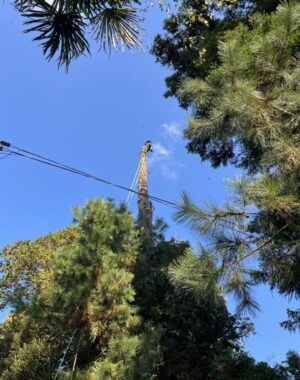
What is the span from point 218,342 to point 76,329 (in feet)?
8.87

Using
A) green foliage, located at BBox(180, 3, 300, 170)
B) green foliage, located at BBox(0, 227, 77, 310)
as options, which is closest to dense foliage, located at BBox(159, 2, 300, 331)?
green foliage, located at BBox(180, 3, 300, 170)

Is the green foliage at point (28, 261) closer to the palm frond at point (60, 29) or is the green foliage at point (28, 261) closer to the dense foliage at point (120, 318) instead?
the dense foliage at point (120, 318)

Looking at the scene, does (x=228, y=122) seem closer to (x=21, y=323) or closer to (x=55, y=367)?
(x=55, y=367)

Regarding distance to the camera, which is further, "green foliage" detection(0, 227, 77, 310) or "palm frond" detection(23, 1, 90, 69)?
"green foliage" detection(0, 227, 77, 310)

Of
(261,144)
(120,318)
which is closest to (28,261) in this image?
(120,318)

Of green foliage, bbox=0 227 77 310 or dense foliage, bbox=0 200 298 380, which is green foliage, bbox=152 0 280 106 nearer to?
dense foliage, bbox=0 200 298 380

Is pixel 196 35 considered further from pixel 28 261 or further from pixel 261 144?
pixel 28 261

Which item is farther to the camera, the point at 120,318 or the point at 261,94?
the point at 120,318

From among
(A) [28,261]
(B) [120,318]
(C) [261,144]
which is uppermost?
(A) [28,261]

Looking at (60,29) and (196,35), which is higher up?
(196,35)

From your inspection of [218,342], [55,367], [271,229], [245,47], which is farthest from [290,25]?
[55,367]

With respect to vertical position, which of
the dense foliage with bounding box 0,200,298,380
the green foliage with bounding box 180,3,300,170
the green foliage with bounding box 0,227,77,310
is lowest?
the dense foliage with bounding box 0,200,298,380

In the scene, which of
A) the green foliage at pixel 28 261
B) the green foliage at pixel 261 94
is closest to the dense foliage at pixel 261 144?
the green foliage at pixel 261 94

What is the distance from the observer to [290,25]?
452 cm
